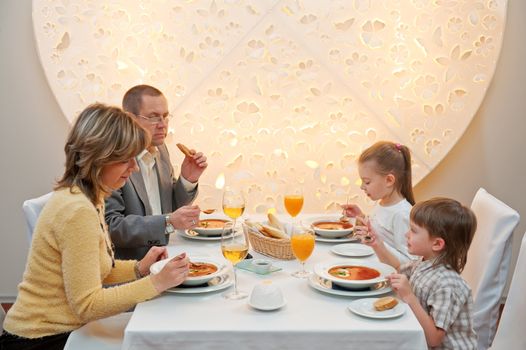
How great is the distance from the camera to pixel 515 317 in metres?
1.84

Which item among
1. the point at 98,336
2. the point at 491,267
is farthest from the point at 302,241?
the point at 491,267

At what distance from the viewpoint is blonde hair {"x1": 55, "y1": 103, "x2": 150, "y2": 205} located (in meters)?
1.74

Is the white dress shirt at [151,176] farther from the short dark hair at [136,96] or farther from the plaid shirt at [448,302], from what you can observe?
the plaid shirt at [448,302]

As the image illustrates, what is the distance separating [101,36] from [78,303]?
6.57 feet

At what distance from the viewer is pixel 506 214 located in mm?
2217

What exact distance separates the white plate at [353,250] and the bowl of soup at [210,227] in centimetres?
47

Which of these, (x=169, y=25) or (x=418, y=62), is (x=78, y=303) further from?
(x=418, y=62)

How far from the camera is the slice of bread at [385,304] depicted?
5.20 feet

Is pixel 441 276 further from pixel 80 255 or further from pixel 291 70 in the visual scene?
pixel 291 70

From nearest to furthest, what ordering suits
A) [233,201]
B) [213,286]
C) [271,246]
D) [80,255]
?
[80,255] → [213,286] → [271,246] → [233,201]

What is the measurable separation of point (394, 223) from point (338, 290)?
2.81ft

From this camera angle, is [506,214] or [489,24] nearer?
[506,214]

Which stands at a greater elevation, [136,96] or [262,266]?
[136,96]

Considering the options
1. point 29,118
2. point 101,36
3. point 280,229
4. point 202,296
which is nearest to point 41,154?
point 29,118
